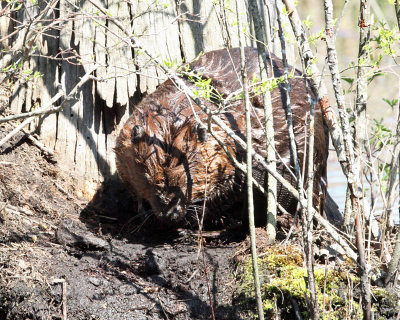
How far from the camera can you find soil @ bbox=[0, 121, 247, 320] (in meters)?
3.31

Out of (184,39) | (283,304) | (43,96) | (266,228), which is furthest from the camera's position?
(184,39)

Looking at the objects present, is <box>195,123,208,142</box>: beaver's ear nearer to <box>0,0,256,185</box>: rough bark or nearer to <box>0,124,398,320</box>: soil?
<box>0,124,398,320</box>: soil

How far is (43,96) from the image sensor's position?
4527mm

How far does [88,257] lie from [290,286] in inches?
54.9

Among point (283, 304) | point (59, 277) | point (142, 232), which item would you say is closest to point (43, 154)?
point (142, 232)

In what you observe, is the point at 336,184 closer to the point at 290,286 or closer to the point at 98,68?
the point at 98,68

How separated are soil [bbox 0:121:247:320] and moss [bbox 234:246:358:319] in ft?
0.68

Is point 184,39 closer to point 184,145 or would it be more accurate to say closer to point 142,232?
point 184,145

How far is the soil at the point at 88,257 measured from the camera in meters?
3.31

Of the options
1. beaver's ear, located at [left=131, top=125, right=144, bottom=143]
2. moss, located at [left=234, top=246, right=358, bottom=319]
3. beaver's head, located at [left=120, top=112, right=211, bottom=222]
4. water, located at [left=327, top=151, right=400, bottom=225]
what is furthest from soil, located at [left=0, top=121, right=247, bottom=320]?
water, located at [left=327, top=151, right=400, bottom=225]

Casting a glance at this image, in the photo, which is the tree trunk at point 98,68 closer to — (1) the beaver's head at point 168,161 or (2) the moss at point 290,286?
(1) the beaver's head at point 168,161

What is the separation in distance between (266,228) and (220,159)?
60cm

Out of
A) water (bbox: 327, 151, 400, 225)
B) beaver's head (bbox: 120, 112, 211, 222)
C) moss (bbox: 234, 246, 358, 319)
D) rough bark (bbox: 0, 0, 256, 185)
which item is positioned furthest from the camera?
water (bbox: 327, 151, 400, 225)

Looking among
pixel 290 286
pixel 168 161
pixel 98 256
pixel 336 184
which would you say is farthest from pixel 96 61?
pixel 336 184
